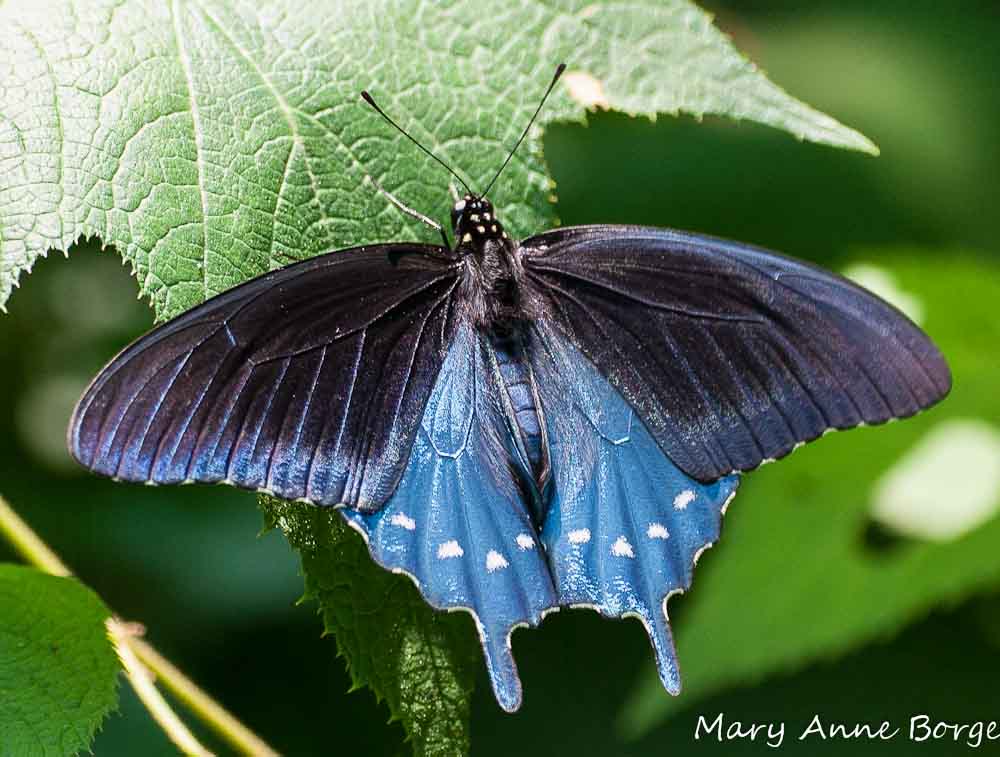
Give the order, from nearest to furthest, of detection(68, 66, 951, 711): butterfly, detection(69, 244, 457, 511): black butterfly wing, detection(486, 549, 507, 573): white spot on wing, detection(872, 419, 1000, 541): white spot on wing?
detection(69, 244, 457, 511): black butterfly wing → detection(68, 66, 951, 711): butterfly → detection(486, 549, 507, 573): white spot on wing → detection(872, 419, 1000, 541): white spot on wing

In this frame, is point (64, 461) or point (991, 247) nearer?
point (64, 461)

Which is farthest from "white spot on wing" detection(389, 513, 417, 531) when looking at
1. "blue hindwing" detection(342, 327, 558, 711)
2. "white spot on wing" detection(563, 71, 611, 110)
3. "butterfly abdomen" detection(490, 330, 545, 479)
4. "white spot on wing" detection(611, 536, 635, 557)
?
"white spot on wing" detection(563, 71, 611, 110)

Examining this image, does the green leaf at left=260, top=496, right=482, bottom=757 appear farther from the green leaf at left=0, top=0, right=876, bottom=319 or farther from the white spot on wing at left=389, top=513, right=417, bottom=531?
the green leaf at left=0, top=0, right=876, bottom=319

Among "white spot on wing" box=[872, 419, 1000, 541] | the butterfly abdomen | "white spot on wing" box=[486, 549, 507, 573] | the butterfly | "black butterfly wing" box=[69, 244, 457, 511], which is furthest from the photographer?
"white spot on wing" box=[872, 419, 1000, 541]

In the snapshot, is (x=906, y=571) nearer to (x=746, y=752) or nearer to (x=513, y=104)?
(x=746, y=752)

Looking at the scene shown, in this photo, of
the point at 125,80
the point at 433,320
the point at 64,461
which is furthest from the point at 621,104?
the point at 64,461

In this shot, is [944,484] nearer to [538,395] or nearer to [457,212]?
[538,395]
